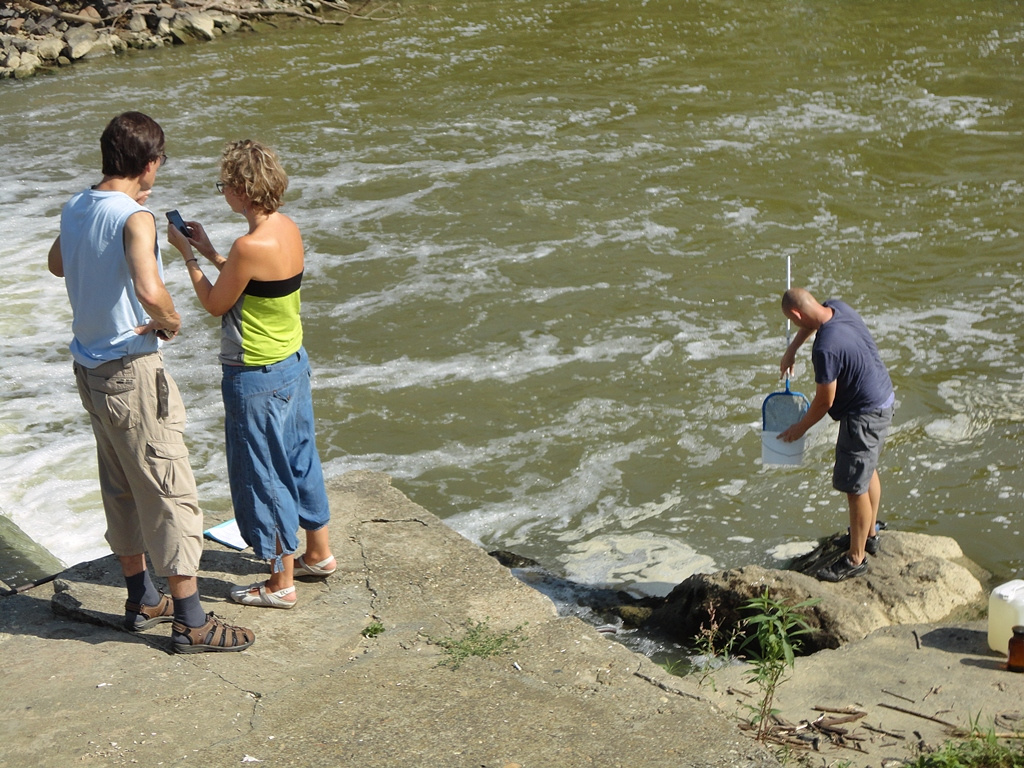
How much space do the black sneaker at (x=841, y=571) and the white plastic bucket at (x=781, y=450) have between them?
22.9 inches

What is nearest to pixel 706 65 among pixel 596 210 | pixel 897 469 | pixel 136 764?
pixel 596 210

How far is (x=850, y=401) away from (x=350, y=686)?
305 centimetres

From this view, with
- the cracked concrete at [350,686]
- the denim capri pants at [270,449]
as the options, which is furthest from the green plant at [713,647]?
the denim capri pants at [270,449]

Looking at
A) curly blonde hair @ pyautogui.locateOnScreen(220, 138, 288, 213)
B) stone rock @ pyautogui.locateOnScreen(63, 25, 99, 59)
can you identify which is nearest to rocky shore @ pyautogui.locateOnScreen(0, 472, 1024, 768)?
curly blonde hair @ pyautogui.locateOnScreen(220, 138, 288, 213)

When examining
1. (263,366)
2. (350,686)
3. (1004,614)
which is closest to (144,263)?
(263,366)

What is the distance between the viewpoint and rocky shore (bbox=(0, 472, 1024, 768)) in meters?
3.70

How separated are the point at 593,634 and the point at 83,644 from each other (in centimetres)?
204

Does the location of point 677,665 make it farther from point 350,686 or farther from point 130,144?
point 130,144

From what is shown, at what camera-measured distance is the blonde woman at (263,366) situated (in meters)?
4.11

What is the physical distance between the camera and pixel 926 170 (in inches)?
511

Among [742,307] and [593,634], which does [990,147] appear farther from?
[593,634]

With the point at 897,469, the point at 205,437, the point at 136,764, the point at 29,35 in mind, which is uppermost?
the point at 29,35

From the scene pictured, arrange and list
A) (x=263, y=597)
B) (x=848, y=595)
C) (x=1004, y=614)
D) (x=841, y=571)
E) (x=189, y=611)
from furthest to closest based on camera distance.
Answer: (x=841, y=571), (x=848, y=595), (x=1004, y=614), (x=263, y=597), (x=189, y=611)

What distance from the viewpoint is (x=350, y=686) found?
4.08m
